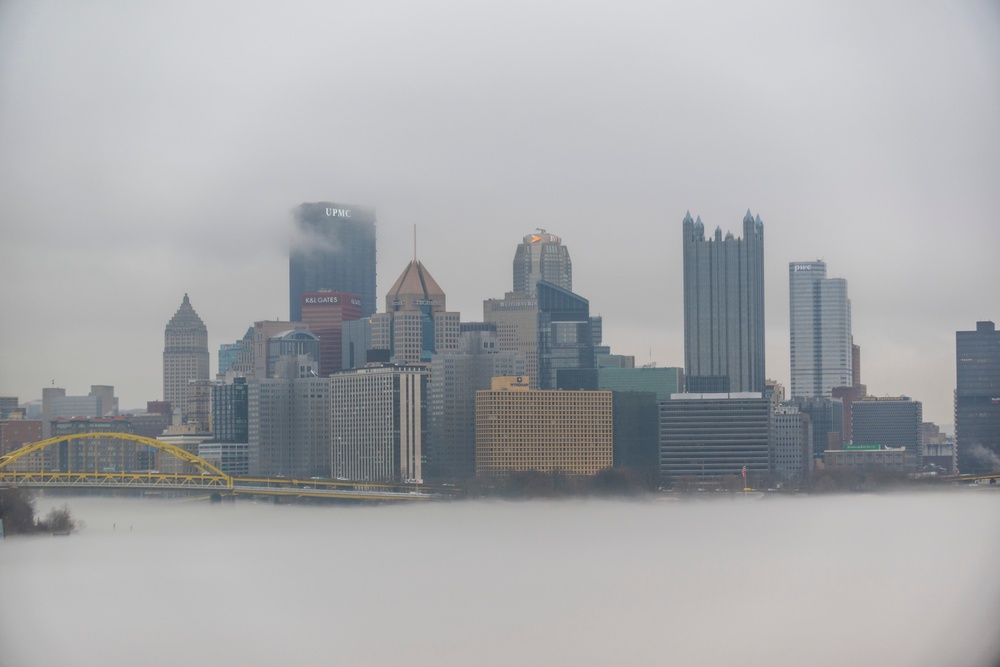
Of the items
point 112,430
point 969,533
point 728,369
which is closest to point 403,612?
point 969,533

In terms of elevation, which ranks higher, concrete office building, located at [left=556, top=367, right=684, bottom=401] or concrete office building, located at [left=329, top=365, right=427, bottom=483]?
concrete office building, located at [left=556, top=367, right=684, bottom=401]

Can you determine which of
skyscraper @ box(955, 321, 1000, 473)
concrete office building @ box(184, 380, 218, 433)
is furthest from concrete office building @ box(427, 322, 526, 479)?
skyscraper @ box(955, 321, 1000, 473)

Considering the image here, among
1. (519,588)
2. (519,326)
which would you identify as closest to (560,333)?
(519,326)

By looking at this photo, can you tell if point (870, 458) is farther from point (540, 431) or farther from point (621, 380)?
point (540, 431)

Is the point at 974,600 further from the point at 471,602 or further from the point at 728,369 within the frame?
the point at 728,369

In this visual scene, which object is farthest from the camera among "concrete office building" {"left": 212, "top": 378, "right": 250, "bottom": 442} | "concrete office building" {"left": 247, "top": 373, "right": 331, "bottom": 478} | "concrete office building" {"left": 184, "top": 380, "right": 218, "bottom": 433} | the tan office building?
"concrete office building" {"left": 184, "top": 380, "right": 218, "bottom": 433}

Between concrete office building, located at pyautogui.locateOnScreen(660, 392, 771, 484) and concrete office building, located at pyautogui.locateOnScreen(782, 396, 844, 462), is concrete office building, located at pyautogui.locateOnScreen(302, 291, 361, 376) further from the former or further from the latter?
concrete office building, located at pyautogui.locateOnScreen(782, 396, 844, 462)
